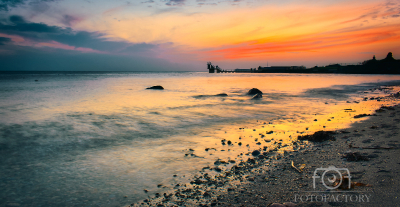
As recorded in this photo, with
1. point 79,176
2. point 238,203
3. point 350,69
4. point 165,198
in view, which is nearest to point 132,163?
point 79,176

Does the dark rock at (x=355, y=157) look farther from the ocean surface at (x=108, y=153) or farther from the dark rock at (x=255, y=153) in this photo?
the ocean surface at (x=108, y=153)

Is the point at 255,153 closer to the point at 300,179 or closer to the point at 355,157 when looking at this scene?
the point at 300,179

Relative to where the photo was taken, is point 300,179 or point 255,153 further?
point 255,153

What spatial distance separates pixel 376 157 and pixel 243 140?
3.22 meters

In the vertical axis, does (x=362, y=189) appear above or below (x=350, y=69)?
below

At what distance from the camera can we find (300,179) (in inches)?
146

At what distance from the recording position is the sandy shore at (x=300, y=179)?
121 inches

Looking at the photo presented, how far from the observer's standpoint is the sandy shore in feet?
10.1

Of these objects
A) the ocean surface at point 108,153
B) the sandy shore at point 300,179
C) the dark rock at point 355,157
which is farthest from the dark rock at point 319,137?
the dark rock at point 355,157

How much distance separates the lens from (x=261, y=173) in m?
4.11

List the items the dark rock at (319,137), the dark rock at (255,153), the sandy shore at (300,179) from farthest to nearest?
the dark rock at (319,137)
the dark rock at (255,153)
the sandy shore at (300,179)

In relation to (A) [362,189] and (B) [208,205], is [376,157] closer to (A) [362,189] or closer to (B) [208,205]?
(A) [362,189]

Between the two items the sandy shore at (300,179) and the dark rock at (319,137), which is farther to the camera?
the dark rock at (319,137)

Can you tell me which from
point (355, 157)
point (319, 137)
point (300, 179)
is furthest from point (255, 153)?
point (319, 137)
